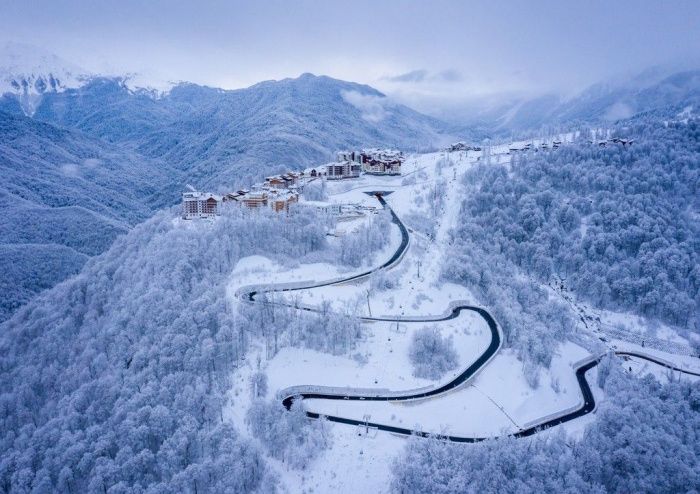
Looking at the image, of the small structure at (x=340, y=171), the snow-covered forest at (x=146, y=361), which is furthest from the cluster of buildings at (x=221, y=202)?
the small structure at (x=340, y=171)

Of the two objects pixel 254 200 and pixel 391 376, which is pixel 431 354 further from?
pixel 254 200

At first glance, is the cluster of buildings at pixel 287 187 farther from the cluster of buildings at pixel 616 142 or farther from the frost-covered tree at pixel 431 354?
the cluster of buildings at pixel 616 142

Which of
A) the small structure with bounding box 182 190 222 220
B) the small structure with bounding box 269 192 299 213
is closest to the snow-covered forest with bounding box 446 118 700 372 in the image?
the small structure with bounding box 269 192 299 213

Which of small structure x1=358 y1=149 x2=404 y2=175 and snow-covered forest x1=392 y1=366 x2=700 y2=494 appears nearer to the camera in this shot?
snow-covered forest x1=392 y1=366 x2=700 y2=494

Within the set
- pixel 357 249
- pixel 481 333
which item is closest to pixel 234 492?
pixel 481 333

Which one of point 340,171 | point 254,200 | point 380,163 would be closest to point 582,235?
point 380,163

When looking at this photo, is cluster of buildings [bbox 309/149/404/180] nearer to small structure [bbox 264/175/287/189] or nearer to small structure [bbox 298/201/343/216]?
small structure [bbox 264/175/287/189]
